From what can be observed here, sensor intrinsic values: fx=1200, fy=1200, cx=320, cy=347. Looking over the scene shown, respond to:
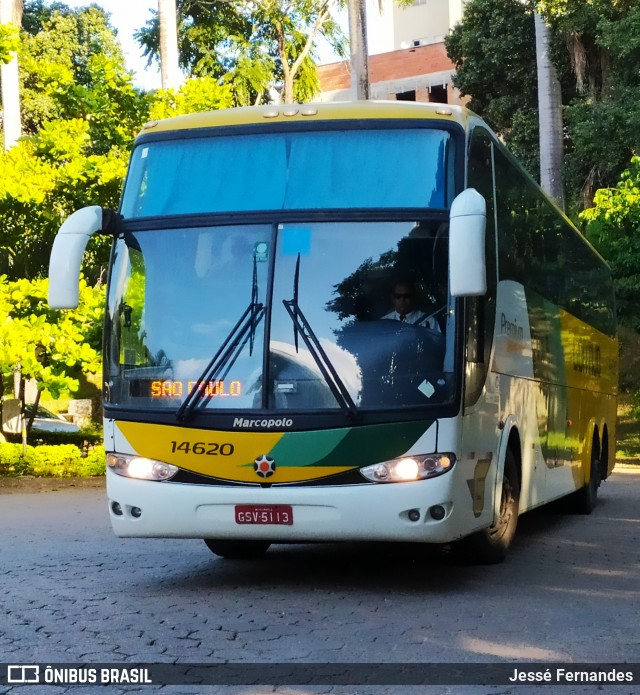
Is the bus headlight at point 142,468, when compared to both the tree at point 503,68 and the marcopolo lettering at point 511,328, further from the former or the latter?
the tree at point 503,68

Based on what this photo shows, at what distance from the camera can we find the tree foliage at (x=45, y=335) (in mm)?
21094

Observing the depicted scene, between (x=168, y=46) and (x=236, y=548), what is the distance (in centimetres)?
1932

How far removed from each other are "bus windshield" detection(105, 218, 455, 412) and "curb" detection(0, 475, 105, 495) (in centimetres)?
1349

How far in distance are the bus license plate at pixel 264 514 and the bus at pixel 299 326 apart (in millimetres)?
11

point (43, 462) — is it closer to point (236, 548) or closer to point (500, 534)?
point (236, 548)

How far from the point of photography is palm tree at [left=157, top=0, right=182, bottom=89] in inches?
1064

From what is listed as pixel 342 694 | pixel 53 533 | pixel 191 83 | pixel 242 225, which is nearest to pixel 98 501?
pixel 53 533

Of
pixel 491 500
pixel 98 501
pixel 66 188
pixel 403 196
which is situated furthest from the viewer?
pixel 66 188

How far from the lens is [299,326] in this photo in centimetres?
840

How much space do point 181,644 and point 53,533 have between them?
742 cm

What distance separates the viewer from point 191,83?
2453 centimetres

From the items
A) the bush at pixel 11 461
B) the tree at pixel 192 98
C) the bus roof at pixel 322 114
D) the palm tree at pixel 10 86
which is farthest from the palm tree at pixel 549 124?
the bus roof at pixel 322 114

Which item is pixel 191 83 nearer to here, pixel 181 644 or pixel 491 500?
pixel 491 500

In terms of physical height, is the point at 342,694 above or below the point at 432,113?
below
